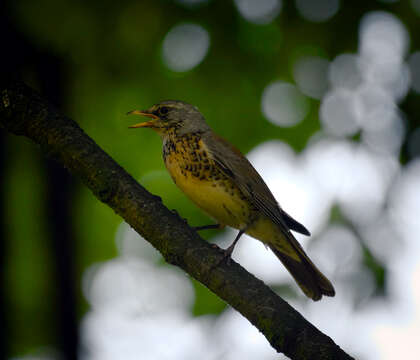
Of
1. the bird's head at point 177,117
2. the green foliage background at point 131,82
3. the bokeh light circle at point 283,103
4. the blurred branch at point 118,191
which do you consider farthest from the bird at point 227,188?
the blurred branch at point 118,191

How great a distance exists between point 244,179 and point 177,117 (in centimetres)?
90

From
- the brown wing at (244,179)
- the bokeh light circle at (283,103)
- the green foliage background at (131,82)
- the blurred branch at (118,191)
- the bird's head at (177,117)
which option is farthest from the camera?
the bokeh light circle at (283,103)

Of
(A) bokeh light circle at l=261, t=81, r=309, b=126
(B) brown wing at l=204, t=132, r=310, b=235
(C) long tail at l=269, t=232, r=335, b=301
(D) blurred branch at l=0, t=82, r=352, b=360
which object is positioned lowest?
(D) blurred branch at l=0, t=82, r=352, b=360

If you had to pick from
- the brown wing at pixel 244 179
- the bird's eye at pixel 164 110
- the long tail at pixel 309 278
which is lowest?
the long tail at pixel 309 278

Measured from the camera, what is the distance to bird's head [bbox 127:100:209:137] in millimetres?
5082

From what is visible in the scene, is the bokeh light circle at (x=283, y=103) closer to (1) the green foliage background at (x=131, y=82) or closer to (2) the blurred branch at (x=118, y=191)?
(1) the green foliage background at (x=131, y=82)

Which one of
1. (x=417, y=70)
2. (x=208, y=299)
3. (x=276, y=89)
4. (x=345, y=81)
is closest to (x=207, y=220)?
(x=208, y=299)

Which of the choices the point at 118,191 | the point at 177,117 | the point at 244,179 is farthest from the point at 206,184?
the point at 118,191

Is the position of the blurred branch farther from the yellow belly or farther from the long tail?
the long tail

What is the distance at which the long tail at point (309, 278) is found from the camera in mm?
4621

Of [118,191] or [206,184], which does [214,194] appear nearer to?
[206,184]

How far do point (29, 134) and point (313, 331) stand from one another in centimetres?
198

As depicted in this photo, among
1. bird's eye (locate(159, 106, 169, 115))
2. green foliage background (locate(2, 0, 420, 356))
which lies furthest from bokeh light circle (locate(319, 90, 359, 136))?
bird's eye (locate(159, 106, 169, 115))

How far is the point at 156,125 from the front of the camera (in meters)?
5.18
